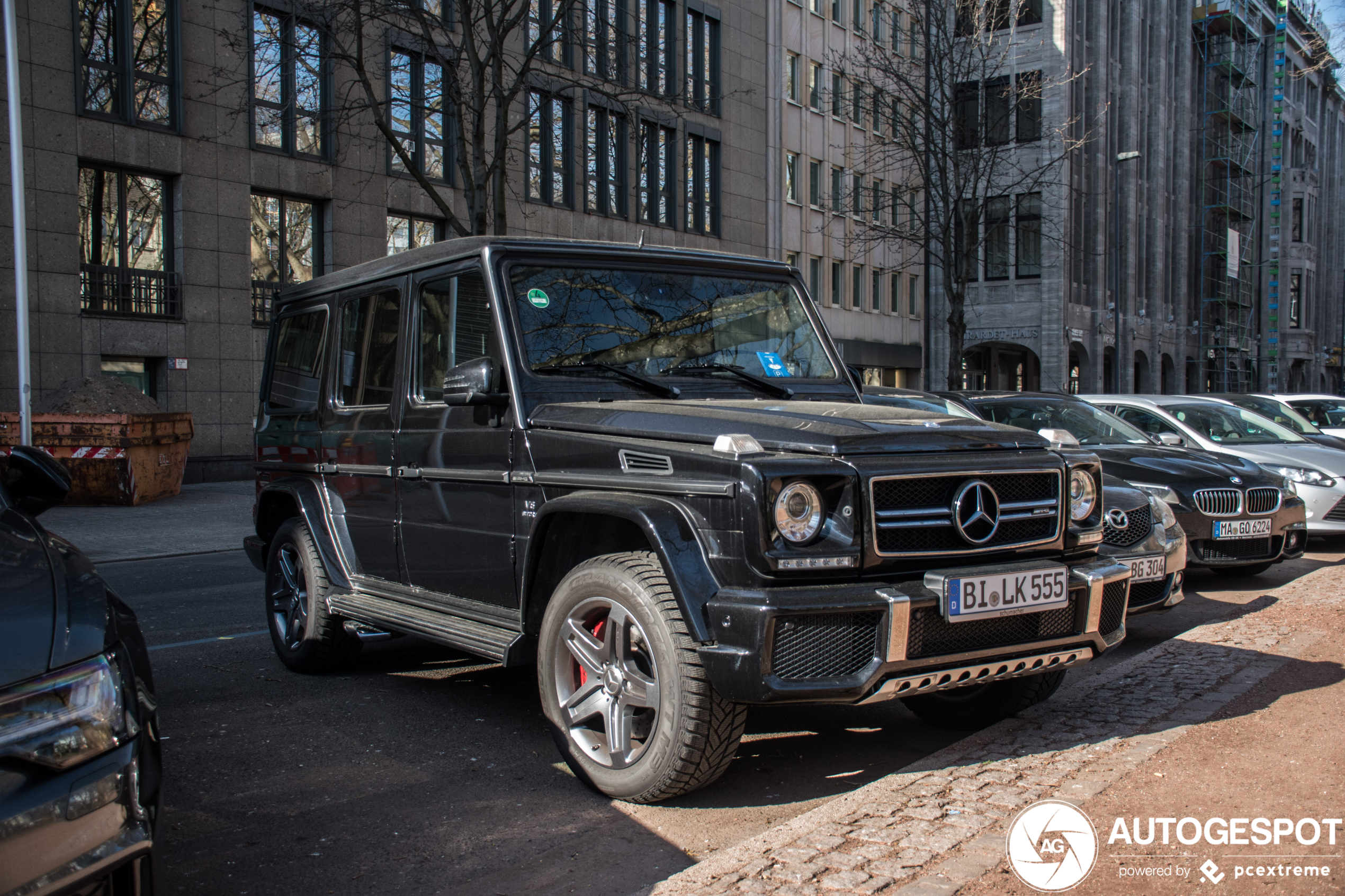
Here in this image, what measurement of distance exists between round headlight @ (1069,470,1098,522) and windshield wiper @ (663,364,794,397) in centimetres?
125

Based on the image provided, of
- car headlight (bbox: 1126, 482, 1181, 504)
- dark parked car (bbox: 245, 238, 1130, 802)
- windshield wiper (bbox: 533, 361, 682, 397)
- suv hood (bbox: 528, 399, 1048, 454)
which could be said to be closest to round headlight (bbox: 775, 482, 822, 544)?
dark parked car (bbox: 245, 238, 1130, 802)

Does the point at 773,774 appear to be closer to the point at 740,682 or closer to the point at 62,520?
the point at 740,682

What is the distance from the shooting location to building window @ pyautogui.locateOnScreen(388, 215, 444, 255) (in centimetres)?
2500

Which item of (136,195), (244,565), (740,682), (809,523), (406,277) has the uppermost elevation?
(136,195)

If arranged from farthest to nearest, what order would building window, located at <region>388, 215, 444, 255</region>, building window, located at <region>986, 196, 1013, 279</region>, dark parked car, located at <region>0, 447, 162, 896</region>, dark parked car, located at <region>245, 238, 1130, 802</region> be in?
building window, located at <region>986, 196, 1013, 279</region> < building window, located at <region>388, 215, 444, 255</region> < dark parked car, located at <region>245, 238, 1130, 802</region> < dark parked car, located at <region>0, 447, 162, 896</region>

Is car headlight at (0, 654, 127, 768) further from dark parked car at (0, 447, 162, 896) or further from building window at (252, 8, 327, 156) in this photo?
building window at (252, 8, 327, 156)

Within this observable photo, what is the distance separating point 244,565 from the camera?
11.6 m

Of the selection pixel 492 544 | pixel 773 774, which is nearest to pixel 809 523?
pixel 773 774

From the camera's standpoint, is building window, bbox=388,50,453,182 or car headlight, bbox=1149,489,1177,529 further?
A: building window, bbox=388,50,453,182

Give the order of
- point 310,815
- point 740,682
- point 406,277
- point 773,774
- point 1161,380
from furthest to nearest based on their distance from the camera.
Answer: point 1161,380 → point 406,277 → point 773,774 → point 310,815 → point 740,682

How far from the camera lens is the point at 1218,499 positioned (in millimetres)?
8961

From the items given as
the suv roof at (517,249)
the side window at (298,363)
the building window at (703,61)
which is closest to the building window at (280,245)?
the building window at (703,61)

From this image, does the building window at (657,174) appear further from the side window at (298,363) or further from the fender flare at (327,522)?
the fender flare at (327,522)

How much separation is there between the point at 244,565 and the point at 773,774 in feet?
28.4
